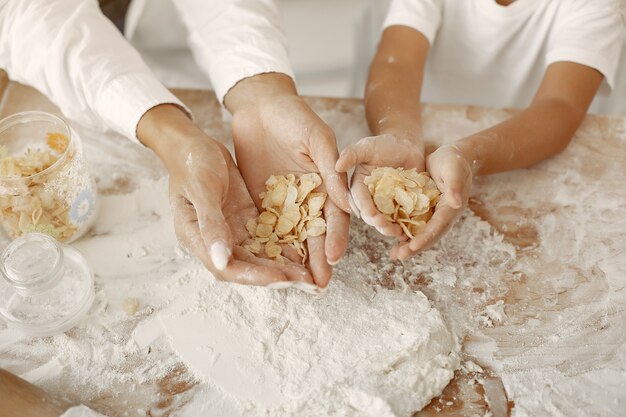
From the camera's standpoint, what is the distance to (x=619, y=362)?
82 centimetres

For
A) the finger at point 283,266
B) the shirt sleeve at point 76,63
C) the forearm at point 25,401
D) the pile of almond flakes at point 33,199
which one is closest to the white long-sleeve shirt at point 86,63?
the shirt sleeve at point 76,63

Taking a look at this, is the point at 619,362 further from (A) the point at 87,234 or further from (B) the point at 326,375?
(A) the point at 87,234

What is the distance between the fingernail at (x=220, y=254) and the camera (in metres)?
0.80

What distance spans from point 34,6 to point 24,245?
0.44 meters

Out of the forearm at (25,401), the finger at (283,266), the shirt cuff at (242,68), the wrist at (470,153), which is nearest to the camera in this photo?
the forearm at (25,401)

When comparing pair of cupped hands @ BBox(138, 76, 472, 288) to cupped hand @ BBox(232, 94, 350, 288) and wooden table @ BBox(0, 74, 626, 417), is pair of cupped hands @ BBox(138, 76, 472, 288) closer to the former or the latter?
cupped hand @ BBox(232, 94, 350, 288)

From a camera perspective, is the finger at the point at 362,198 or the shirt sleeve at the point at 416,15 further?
the shirt sleeve at the point at 416,15

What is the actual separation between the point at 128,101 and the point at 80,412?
51cm

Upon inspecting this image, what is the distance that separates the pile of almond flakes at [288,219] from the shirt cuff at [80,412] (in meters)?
0.30

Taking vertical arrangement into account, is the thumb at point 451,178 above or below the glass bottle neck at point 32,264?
above

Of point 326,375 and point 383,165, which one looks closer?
point 326,375

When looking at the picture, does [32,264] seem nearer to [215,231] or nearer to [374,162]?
[215,231]

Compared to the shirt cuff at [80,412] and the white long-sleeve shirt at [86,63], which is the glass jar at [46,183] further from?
the shirt cuff at [80,412]

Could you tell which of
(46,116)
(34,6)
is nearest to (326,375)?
(46,116)
